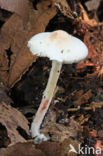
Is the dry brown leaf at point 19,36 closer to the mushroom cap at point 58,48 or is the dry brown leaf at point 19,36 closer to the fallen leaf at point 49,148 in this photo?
the mushroom cap at point 58,48

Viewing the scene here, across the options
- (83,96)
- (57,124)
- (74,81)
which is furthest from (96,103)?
(57,124)

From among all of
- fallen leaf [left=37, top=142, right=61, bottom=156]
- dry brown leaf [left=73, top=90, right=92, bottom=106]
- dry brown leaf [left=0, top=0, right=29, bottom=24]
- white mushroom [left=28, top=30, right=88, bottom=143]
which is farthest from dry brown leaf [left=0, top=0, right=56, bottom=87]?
fallen leaf [left=37, top=142, right=61, bottom=156]

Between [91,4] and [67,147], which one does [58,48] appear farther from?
[91,4]

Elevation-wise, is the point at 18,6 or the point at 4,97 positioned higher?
the point at 18,6

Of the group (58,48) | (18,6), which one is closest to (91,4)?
(18,6)

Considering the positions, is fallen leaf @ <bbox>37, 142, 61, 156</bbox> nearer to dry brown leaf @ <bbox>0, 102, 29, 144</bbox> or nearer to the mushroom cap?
dry brown leaf @ <bbox>0, 102, 29, 144</bbox>

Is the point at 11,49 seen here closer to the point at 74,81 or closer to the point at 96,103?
the point at 74,81
